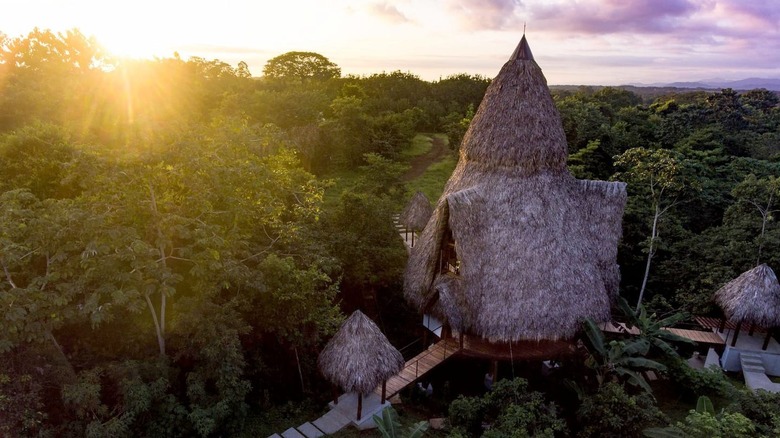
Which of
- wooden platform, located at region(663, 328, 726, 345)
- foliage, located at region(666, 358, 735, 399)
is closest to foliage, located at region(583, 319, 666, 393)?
foliage, located at region(666, 358, 735, 399)

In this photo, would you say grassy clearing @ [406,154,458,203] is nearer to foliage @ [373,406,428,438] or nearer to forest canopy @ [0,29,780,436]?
forest canopy @ [0,29,780,436]

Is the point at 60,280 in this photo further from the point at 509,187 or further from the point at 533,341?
the point at 533,341

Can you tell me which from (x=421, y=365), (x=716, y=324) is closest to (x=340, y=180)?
(x=421, y=365)

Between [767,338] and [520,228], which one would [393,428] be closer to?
[520,228]

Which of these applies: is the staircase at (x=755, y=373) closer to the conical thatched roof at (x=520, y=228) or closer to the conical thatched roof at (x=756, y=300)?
the conical thatched roof at (x=756, y=300)

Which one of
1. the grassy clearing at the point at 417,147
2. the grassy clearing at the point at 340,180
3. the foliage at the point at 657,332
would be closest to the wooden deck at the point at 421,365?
the foliage at the point at 657,332

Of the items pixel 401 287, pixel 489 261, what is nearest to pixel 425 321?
pixel 401 287
